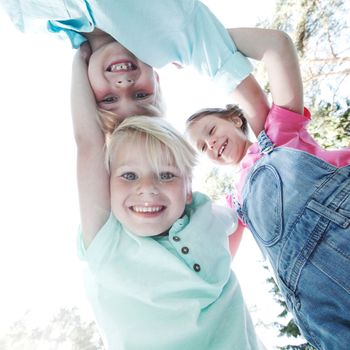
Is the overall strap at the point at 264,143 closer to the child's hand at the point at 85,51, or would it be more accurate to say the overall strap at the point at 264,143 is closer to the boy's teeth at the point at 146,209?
the boy's teeth at the point at 146,209

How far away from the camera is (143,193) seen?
4.11 feet

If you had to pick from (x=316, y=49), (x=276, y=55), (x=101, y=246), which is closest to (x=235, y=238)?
(x=101, y=246)

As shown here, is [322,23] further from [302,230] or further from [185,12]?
[302,230]

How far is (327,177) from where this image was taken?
48.5 inches

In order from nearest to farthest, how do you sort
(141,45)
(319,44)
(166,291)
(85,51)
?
(166,291)
(141,45)
(85,51)
(319,44)

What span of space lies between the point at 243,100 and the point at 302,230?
61 cm

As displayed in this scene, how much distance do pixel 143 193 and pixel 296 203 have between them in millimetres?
571

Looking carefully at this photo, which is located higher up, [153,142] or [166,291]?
[153,142]

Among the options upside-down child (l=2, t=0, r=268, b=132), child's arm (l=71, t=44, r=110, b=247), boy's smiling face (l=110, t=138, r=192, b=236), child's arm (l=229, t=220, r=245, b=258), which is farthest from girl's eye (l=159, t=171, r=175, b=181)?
child's arm (l=229, t=220, r=245, b=258)

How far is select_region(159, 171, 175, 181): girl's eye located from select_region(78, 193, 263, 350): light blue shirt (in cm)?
17

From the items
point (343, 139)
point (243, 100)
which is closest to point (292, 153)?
point (243, 100)

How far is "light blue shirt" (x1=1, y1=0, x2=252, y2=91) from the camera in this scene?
133 cm

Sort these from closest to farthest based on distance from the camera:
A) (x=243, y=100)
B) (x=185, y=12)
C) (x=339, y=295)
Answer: (x=339, y=295), (x=185, y=12), (x=243, y=100)

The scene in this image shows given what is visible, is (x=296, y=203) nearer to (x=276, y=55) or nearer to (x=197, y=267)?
(x=197, y=267)
